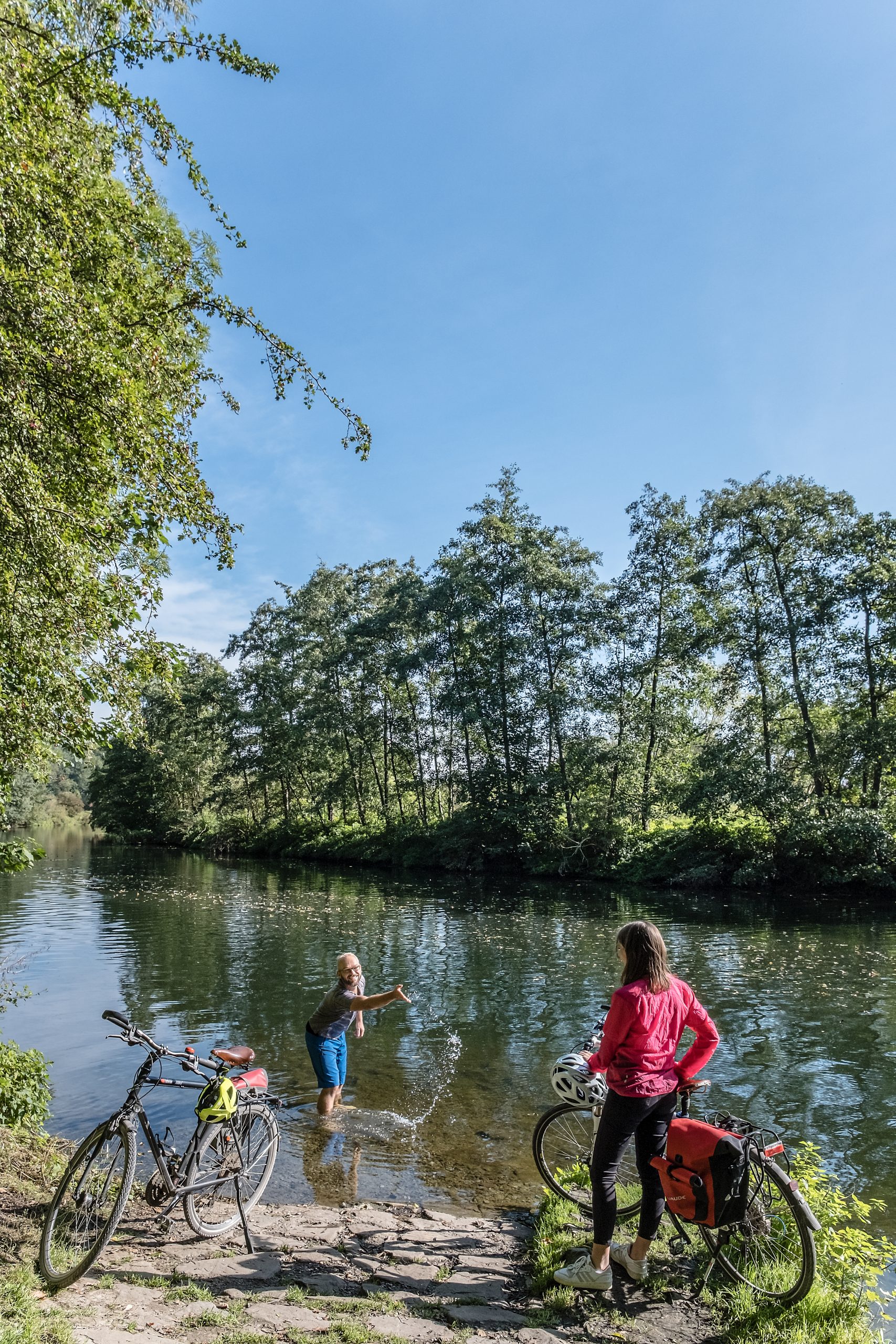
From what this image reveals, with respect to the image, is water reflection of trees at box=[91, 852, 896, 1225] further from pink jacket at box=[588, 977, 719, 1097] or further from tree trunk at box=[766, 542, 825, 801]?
tree trunk at box=[766, 542, 825, 801]

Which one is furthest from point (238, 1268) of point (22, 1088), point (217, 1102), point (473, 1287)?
point (22, 1088)

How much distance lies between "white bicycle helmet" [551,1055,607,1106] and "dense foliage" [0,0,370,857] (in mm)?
4309

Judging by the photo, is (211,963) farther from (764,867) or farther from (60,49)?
(764,867)

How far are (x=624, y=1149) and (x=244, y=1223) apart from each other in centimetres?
234

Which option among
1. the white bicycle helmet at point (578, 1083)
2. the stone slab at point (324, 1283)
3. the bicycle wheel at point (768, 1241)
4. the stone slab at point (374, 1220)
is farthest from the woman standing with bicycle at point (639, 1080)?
the stone slab at point (374, 1220)

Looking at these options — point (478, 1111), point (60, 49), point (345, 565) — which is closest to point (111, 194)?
point (60, 49)

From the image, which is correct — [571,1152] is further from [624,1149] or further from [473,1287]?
[624,1149]

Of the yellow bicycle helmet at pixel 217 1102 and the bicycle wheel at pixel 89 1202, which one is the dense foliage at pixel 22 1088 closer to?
→ the yellow bicycle helmet at pixel 217 1102

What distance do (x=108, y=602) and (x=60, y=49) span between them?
12.4 feet

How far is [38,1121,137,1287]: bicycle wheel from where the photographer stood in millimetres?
3891

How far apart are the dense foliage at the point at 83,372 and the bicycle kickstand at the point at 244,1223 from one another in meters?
3.46

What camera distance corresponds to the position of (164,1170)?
181 inches

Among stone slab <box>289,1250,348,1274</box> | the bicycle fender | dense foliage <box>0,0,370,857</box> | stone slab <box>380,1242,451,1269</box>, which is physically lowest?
stone slab <box>380,1242,451,1269</box>

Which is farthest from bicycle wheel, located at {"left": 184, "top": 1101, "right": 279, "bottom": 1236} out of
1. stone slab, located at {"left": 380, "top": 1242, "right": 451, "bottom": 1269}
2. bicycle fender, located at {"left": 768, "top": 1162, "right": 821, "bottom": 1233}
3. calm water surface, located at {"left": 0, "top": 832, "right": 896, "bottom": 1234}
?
bicycle fender, located at {"left": 768, "top": 1162, "right": 821, "bottom": 1233}
